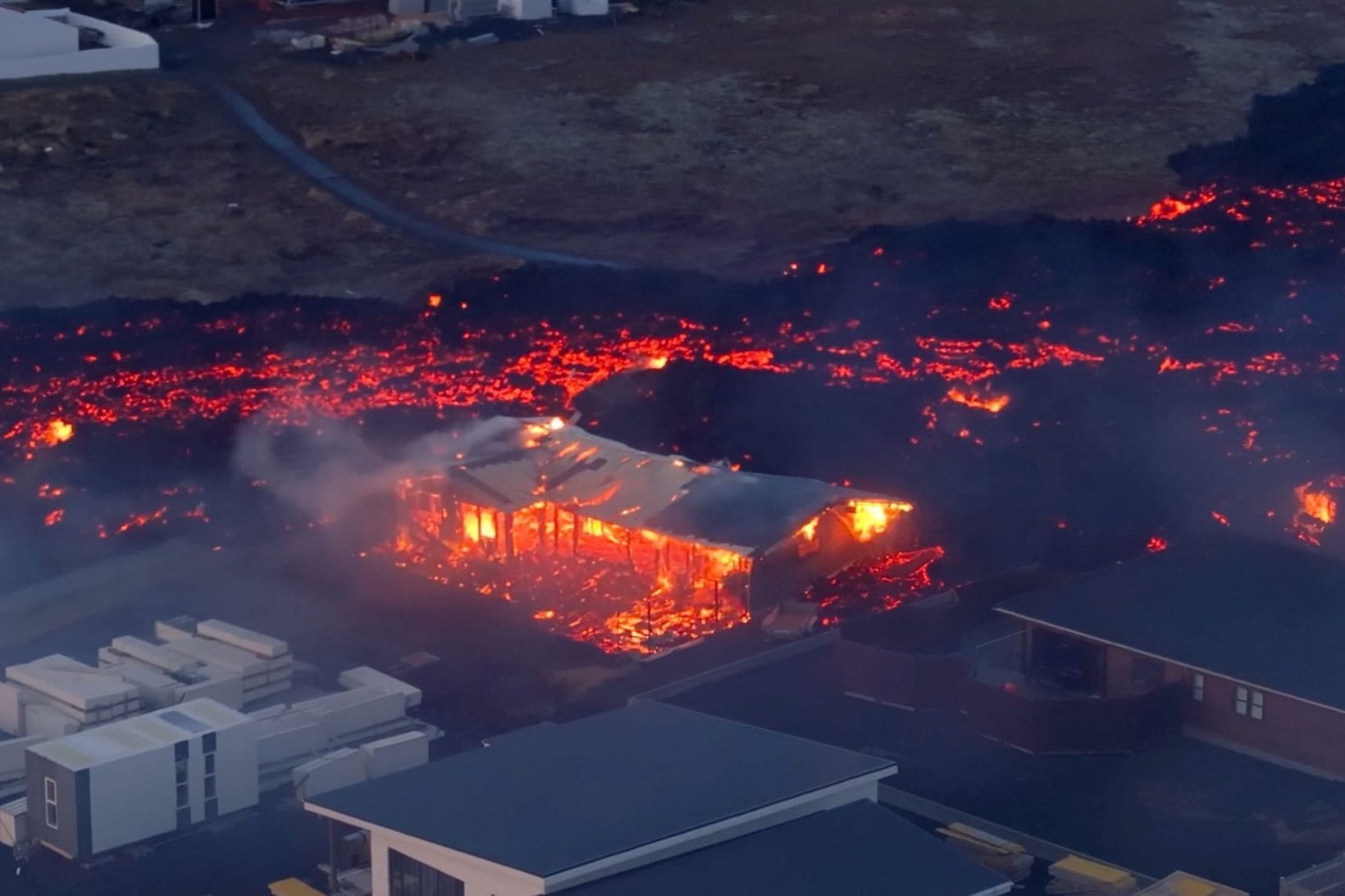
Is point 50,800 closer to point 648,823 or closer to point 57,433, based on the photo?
point 648,823

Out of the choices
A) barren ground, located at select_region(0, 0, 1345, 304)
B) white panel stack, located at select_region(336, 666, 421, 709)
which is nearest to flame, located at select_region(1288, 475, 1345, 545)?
barren ground, located at select_region(0, 0, 1345, 304)

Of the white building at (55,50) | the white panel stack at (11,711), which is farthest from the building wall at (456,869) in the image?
the white building at (55,50)

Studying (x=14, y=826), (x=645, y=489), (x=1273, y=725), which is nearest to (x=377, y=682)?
(x=14, y=826)

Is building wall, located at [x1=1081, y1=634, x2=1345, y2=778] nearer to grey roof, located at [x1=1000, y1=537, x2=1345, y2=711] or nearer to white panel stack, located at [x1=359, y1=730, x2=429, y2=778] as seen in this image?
grey roof, located at [x1=1000, y1=537, x2=1345, y2=711]

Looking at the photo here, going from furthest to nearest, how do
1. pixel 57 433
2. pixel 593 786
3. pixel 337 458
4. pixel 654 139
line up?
1. pixel 654 139
2. pixel 57 433
3. pixel 337 458
4. pixel 593 786

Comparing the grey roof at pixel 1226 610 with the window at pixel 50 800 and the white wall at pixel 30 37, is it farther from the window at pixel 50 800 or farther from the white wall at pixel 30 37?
the white wall at pixel 30 37

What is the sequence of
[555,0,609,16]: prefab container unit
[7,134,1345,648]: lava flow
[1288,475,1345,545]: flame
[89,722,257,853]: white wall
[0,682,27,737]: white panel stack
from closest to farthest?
[89,722,257,853]: white wall, [0,682,27,737]: white panel stack, [7,134,1345,648]: lava flow, [1288,475,1345,545]: flame, [555,0,609,16]: prefab container unit
